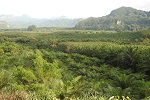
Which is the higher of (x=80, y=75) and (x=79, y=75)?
(x=80, y=75)

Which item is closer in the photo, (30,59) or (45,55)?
(30,59)

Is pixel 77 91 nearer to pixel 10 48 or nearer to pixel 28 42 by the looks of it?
pixel 10 48

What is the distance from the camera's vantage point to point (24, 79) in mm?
27984

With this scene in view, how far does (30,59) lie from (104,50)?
16.3 m

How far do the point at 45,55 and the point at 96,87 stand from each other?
27.1 m

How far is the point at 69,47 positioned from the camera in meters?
69.6

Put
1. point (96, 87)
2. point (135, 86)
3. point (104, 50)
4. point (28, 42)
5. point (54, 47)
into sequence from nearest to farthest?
point (96, 87), point (135, 86), point (104, 50), point (54, 47), point (28, 42)

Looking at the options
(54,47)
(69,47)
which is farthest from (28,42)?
(69,47)

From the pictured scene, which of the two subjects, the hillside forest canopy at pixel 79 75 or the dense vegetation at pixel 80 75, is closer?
the hillside forest canopy at pixel 79 75

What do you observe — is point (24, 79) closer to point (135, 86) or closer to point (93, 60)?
point (135, 86)

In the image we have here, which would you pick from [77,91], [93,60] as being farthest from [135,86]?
[93,60]

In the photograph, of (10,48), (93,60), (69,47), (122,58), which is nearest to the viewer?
(122,58)

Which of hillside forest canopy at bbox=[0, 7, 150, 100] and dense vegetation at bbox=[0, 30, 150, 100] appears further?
dense vegetation at bbox=[0, 30, 150, 100]

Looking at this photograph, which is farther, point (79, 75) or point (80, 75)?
point (79, 75)
